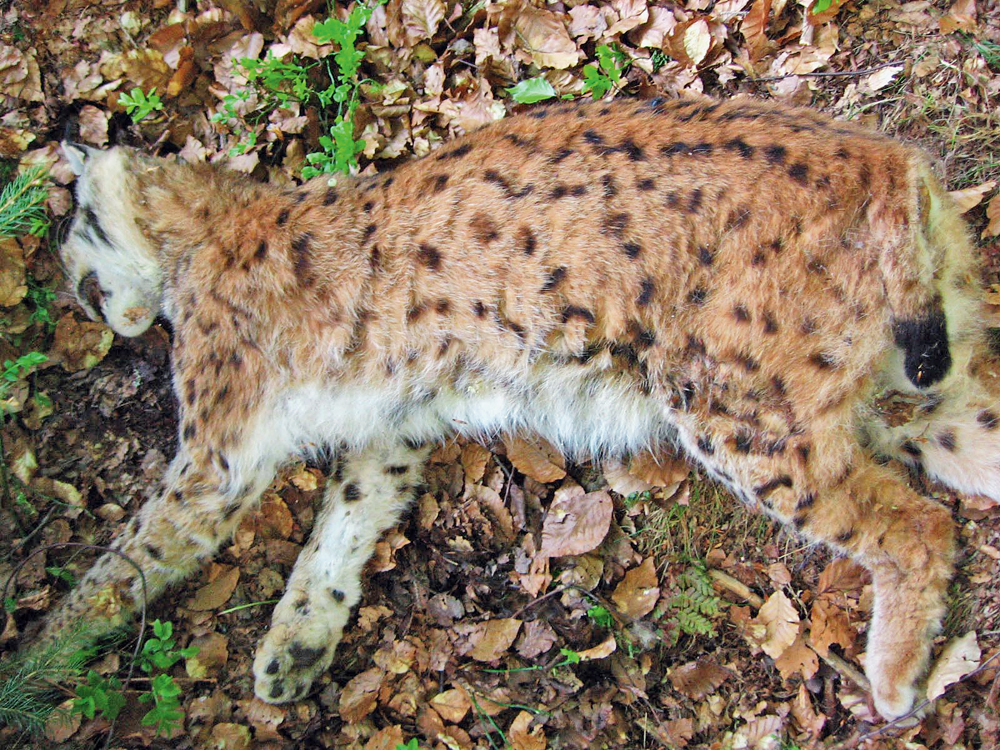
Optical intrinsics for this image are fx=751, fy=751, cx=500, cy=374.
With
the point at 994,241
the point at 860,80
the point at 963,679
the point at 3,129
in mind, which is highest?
the point at 3,129

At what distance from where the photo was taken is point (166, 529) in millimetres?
2998

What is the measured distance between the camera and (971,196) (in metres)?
2.98

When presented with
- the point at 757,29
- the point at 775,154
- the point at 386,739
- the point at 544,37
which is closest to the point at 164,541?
the point at 386,739

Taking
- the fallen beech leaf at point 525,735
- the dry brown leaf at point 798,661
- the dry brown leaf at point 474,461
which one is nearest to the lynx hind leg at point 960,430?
the dry brown leaf at point 798,661

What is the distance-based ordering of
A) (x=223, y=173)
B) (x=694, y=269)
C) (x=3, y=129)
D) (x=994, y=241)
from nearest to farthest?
(x=694, y=269)
(x=994, y=241)
(x=223, y=173)
(x=3, y=129)

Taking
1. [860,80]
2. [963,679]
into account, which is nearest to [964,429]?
[963,679]

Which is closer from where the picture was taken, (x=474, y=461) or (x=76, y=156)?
(x=76, y=156)

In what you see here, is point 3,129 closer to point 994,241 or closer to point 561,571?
point 561,571

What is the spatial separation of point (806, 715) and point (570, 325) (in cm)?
170

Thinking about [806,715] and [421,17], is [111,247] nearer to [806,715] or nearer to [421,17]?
[421,17]

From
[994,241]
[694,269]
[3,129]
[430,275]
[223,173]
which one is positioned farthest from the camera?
[3,129]

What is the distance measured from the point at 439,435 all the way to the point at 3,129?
2505 millimetres

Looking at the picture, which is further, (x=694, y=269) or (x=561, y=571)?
(x=561, y=571)

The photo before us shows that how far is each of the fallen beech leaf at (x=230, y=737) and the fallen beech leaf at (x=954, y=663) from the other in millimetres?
2479
